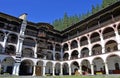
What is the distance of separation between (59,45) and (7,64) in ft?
53.9

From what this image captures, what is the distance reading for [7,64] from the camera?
3173 cm

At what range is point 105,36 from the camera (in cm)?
3038

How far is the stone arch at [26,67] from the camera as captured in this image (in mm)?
34122

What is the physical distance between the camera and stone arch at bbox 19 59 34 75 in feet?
112

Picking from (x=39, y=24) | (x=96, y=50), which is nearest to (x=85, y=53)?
(x=96, y=50)

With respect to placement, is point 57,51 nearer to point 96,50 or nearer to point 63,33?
point 63,33

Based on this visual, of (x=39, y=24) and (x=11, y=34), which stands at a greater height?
(x=39, y=24)

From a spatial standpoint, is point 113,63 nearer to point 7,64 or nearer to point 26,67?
point 26,67

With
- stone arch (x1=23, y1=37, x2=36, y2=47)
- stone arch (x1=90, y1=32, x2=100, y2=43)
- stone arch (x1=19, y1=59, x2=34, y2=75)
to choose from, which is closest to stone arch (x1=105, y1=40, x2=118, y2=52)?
stone arch (x1=90, y1=32, x2=100, y2=43)

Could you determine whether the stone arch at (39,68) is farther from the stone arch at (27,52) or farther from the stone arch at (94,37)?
the stone arch at (94,37)

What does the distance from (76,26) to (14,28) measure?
16861 millimetres

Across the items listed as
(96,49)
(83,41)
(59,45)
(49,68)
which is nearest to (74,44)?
(83,41)

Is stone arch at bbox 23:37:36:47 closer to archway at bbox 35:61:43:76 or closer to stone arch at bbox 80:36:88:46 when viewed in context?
archway at bbox 35:61:43:76

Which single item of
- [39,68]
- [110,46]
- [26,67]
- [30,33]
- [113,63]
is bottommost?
[39,68]
